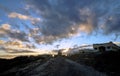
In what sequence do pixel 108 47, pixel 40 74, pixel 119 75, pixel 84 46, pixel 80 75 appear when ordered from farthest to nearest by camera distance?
pixel 84 46, pixel 108 47, pixel 119 75, pixel 40 74, pixel 80 75

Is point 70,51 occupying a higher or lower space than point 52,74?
higher

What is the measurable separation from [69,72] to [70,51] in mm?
57128

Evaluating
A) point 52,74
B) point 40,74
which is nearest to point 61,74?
point 52,74

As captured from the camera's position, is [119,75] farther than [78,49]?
No

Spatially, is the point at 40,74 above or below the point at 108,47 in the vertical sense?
below

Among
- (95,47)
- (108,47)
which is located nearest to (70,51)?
(95,47)

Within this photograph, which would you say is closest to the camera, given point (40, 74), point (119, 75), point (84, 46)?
point (40, 74)

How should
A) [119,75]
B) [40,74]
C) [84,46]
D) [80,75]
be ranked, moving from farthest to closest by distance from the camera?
1. [84,46]
2. [119,75]
3. [40,74]
4. [80,75]

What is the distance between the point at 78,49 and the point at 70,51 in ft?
15.2

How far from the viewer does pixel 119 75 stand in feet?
102

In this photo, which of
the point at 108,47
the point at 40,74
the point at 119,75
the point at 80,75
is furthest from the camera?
the point at 108,47

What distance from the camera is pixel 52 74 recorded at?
27.7 meters

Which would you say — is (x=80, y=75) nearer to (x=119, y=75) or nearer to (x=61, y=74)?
(x=61, y=74)

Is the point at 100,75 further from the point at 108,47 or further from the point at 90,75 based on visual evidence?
the point at 108,47
